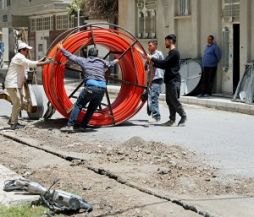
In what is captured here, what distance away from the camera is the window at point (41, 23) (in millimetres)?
39838

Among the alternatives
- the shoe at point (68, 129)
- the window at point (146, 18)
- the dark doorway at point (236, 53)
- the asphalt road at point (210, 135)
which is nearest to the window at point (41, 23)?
the window at point (146, 18)

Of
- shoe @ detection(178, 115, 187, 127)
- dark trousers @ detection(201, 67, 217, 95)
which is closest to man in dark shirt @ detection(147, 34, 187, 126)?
shoe @ detection(178, 115, 187, 127)

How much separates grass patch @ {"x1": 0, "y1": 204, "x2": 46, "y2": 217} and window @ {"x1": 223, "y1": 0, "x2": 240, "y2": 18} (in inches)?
567

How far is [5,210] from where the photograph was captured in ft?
22.9

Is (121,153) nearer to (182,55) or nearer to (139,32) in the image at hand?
(182,55)

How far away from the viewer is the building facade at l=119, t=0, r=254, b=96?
19.8 metres

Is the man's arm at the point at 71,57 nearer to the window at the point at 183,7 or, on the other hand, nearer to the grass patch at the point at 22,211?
the grass patch at the point at 22,211

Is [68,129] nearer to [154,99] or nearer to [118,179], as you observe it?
[154,99]

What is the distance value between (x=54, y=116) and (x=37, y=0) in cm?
2356

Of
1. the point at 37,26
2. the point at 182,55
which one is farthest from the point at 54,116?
the point at 37,26

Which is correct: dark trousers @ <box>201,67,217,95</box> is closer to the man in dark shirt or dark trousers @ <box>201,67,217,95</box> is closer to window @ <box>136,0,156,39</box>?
window @ <box>136,0,156,39</box>

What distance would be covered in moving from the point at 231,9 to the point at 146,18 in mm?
6186

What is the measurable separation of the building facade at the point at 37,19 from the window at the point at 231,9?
1553 centimetres

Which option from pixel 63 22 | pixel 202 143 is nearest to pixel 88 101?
pixel 202 143
